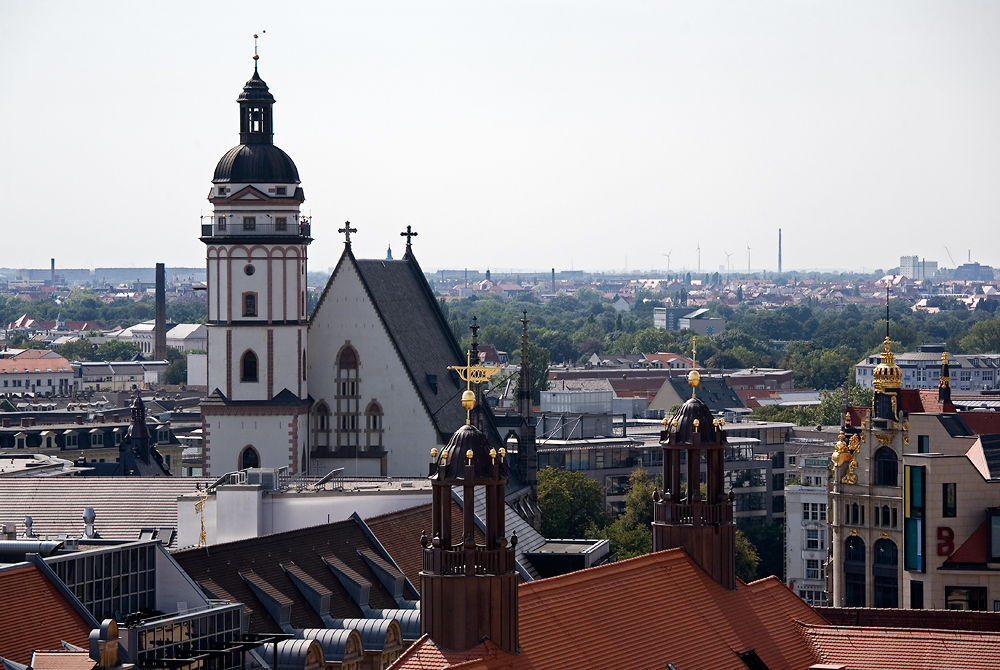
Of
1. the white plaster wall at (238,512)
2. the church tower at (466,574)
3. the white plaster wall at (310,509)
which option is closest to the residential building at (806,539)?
the white plaster wall at (310,509)

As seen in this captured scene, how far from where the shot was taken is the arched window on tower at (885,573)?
78375 millimetres

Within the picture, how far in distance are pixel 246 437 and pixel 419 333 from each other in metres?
10.0

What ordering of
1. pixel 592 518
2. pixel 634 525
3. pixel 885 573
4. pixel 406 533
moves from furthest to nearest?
pixel 634 525, pixel 592 518, pixel 885 573, pixel 406 533

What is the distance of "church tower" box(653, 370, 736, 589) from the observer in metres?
51.0

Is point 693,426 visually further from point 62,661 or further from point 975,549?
point 975,549

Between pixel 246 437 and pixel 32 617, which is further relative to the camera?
pixel 246 437

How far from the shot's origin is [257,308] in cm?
9438

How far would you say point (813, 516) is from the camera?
12006 cm

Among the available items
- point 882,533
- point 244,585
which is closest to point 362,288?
point 882,533

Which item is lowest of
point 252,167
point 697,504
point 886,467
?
point 886,467

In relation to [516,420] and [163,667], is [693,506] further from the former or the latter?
[516,420]

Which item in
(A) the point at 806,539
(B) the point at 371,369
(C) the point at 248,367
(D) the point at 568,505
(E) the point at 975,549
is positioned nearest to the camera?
(E) the point at 975,549

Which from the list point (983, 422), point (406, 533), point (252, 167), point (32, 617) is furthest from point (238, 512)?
point (983, 422)

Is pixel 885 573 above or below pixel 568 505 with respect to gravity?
above
